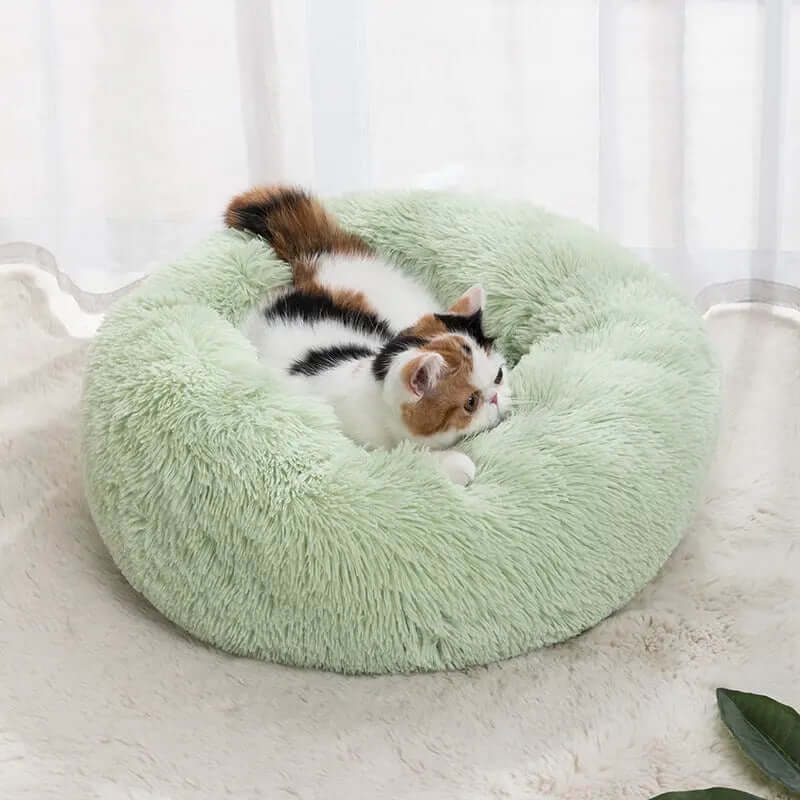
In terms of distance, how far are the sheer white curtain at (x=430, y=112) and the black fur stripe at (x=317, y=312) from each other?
0.66 meters

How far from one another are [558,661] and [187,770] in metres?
0.44

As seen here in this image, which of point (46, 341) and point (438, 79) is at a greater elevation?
point (438, 79)

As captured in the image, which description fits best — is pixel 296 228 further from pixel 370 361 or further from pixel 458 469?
pixel 458 469

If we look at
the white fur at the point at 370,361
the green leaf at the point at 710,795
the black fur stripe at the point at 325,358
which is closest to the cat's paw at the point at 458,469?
the white fur at the point at 370,361

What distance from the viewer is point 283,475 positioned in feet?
4.33

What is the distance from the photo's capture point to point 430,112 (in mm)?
2246

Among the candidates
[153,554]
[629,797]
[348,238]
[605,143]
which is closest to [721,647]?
[629,797]

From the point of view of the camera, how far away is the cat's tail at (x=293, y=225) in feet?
5.78

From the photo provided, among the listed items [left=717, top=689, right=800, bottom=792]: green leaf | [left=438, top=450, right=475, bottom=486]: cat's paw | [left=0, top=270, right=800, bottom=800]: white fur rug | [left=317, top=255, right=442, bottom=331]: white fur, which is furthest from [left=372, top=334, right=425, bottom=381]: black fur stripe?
[left=717, top=689, right=800, bottom=792]: green leaf

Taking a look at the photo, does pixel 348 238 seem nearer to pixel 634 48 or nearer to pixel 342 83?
pixel 342 83

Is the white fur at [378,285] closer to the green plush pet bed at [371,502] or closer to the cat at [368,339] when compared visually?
the cat at [368,339]

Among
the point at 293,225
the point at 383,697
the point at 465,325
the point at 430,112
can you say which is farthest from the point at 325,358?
the point at 430,112

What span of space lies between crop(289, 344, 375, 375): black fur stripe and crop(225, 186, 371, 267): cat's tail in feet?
0.73

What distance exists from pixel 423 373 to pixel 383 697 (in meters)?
0.37
